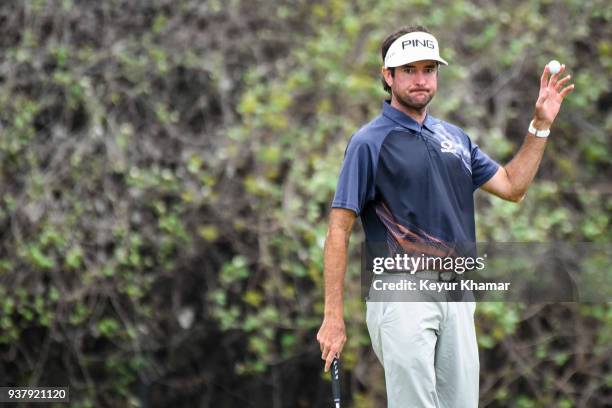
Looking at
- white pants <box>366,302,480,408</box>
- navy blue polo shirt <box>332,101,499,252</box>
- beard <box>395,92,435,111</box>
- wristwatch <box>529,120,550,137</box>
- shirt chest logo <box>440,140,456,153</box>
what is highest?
beard <box>395,92,435,111</box>

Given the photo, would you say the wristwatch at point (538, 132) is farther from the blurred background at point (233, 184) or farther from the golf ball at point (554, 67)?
the blurred background at point (233, 184)

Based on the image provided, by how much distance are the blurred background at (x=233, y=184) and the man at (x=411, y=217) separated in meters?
2.15

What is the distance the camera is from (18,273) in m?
6.34

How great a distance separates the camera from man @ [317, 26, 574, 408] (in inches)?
146

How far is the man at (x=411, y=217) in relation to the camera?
12.2 feet

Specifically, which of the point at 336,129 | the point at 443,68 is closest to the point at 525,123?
the point at 443,68

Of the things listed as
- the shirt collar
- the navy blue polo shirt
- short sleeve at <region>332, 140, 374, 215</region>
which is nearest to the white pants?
the navy blue polo shirt

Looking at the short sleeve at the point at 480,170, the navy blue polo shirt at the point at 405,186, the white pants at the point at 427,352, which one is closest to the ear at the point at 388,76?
the navy blue polo shirt at the point at 405,186

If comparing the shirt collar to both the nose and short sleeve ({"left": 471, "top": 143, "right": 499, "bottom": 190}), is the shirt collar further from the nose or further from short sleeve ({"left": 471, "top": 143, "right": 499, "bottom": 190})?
short sleeve ({"left": 471, "top": 143, "right": 499, "bottom": 190})

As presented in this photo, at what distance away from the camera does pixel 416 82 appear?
12.7 feet

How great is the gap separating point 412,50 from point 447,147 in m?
0.40

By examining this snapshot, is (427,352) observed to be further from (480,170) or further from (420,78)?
A: (420,78)
